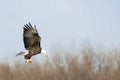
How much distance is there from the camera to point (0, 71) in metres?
57.9

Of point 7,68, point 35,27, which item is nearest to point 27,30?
point 35,27

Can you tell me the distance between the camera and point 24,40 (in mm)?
24969

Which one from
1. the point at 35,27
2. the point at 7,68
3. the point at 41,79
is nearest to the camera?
the point at 35,27

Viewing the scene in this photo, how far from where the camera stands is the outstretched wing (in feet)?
81.6

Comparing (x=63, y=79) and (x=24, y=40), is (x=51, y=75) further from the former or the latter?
(x=24, y=40)

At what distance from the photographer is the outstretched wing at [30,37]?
24875 mm

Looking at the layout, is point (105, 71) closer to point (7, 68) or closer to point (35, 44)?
point (7, 68)

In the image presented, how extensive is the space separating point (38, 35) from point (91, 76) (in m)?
30.8

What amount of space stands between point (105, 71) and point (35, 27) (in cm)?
3087

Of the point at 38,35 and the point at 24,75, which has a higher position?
the point at 38,35

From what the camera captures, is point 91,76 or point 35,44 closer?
point 35,44

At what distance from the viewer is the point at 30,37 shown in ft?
81.9

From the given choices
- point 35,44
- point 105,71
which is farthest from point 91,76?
point 35,44

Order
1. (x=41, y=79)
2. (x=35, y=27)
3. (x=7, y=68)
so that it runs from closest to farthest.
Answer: (x=35, y=27), (x=41, y=79), (x=7, y=68)
